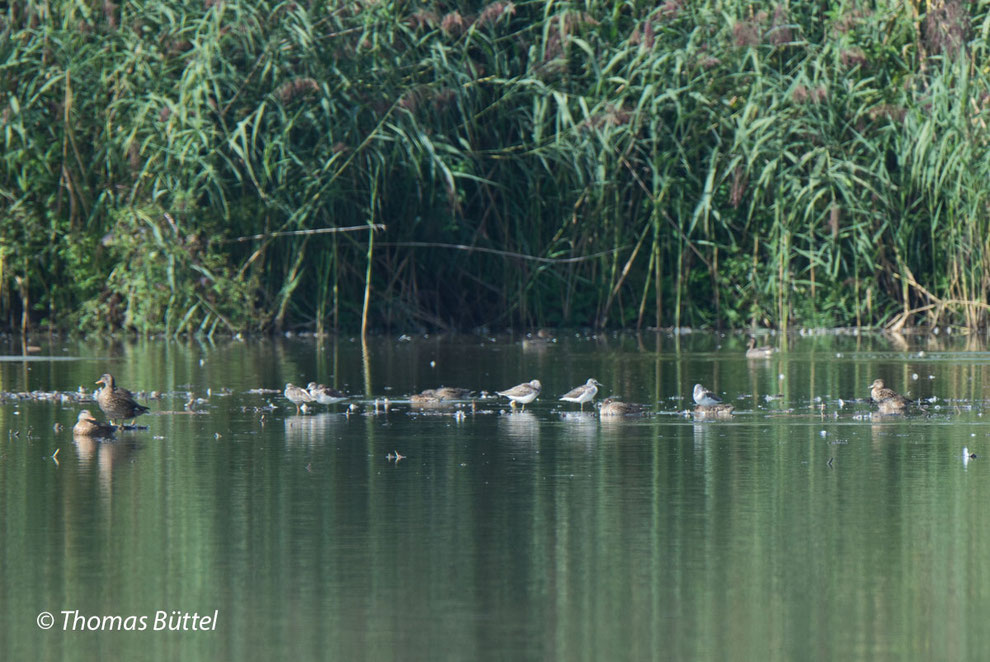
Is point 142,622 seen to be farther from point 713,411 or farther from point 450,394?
point 450,394

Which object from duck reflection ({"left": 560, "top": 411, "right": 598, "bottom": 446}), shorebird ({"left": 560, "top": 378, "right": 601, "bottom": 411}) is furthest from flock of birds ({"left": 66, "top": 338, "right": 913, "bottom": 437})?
duck reflection ({"left": 560, "top": 411, "right": 598, "bottom": 446})

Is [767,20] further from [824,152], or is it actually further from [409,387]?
[409,387]

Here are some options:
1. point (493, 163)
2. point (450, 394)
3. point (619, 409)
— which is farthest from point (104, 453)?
point (493, 163)

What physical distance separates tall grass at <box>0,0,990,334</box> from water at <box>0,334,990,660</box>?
304 inches

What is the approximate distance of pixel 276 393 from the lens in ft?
52.1

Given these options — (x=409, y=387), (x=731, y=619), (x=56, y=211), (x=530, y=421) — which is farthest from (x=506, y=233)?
(x=731, y=619)

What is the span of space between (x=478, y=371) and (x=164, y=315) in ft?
23.4

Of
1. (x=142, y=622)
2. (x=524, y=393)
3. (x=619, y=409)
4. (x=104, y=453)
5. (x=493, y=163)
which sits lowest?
(x=142, y=622)

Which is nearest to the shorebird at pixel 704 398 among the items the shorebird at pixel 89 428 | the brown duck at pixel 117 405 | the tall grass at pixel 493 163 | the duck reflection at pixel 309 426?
the duck reflection at pixel 309 426

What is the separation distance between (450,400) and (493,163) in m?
9.69

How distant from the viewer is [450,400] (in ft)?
48.9

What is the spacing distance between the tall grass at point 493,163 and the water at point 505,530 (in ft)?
25.3

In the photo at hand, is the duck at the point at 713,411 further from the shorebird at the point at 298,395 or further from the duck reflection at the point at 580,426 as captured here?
the shorebird at the point at 298,395

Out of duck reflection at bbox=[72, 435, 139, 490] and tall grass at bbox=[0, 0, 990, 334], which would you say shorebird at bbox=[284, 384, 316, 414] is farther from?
tall grass at bbox=[0, 0, 990, 334]
